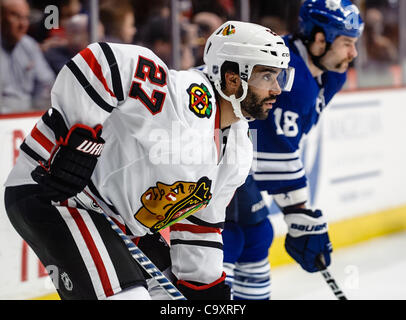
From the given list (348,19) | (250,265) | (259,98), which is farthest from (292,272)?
(259,98)

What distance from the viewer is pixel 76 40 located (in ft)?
8.21

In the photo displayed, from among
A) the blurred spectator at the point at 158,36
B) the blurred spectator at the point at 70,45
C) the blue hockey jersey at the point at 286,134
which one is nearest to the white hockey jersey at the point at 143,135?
the blue hockey jersey at the point at 286,134

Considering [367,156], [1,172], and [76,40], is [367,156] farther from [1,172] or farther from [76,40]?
[1,172]

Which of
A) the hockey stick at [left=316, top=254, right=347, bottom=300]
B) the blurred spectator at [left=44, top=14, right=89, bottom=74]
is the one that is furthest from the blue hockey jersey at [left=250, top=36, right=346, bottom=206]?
the blurred spectator at [left=44, top=14, right=89, bottom=74]

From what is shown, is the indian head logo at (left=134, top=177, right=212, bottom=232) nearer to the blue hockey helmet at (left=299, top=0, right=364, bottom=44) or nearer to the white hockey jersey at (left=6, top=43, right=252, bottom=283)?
the white hockey jersey at (left=6, top=43, right=252, bottom=283)

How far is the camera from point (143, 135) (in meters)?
1.52

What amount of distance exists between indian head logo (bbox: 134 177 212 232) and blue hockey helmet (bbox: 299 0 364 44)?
86 cm

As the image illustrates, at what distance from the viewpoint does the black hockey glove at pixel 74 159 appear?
138 centimetres

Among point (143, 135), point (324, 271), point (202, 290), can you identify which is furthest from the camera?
point (324, 271)

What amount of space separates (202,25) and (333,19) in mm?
845

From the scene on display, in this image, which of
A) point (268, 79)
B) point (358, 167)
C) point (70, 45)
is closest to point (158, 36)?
point (70, 45)

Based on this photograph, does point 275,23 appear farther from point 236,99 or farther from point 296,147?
point 236,99

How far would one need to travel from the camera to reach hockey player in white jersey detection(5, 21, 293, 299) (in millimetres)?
1424

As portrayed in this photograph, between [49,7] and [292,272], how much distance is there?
188cm
